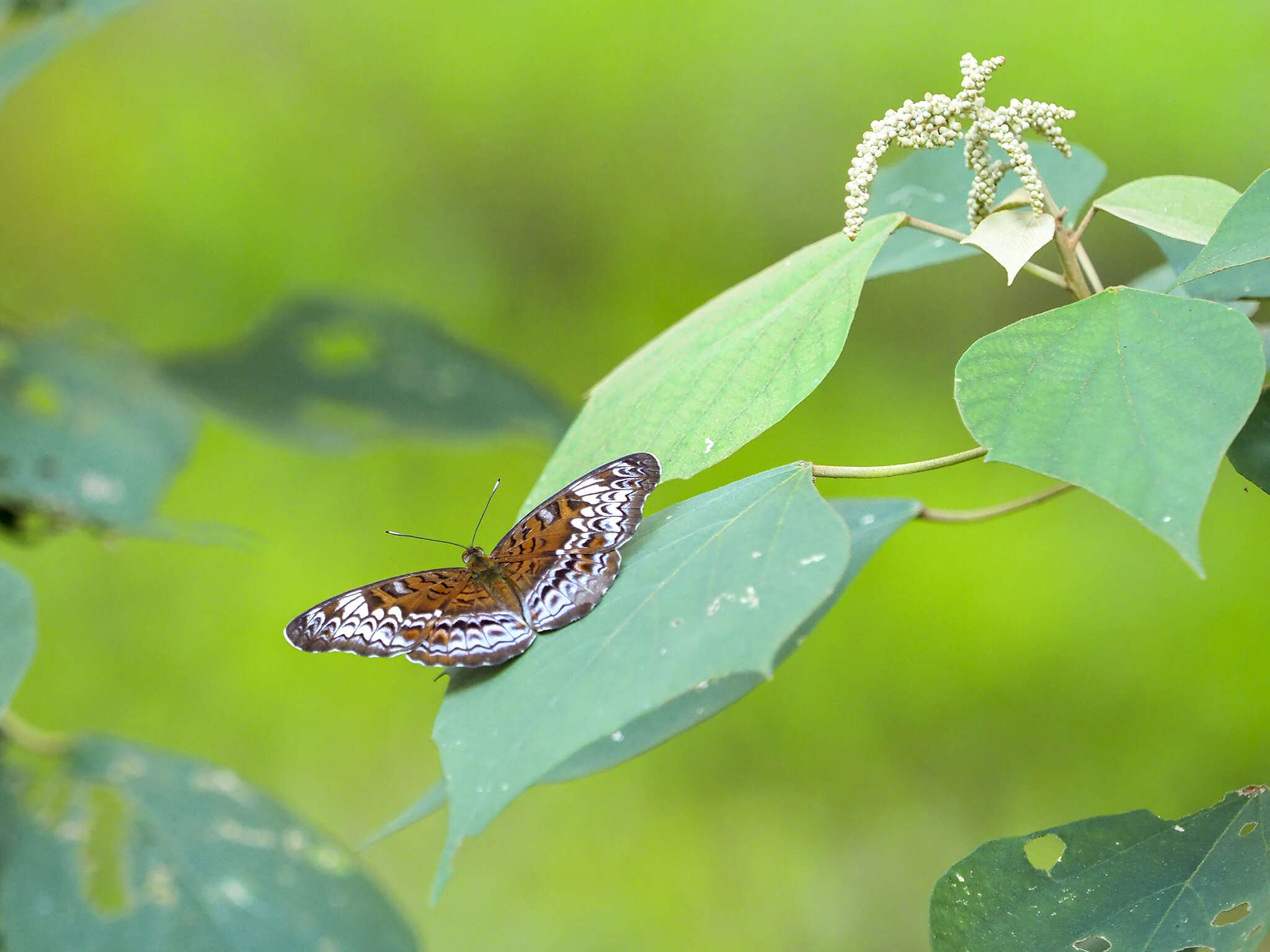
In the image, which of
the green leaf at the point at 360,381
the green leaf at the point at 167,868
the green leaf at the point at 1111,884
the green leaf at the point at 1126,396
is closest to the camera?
the green leaf at the point at 1126,396

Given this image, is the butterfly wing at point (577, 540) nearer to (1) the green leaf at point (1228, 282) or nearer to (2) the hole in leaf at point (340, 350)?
(1) the green leaf at point (1228, 282)

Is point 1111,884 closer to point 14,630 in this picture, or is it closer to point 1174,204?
A: point 1174,204

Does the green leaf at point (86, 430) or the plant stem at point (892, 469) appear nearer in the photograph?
the plant stem at point (892, 469)

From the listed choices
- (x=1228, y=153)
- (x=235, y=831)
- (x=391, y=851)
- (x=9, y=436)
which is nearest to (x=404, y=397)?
(x=9, y=436)

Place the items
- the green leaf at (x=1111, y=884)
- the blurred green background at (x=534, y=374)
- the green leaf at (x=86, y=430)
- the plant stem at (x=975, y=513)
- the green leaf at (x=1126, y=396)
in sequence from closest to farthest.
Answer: the green leaf at (x=1126, y=396) < the green leaf at (x=1111, y=884) < the plant stem at (x=975, y=513) < the green leaf at (x=86, y=430) < the blurred green background at (x=534, y=374)

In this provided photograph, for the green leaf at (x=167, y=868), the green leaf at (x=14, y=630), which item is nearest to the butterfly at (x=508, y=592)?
the green leaf at (x=14, y=630)

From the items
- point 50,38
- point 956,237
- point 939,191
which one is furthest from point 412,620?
point 50,38
